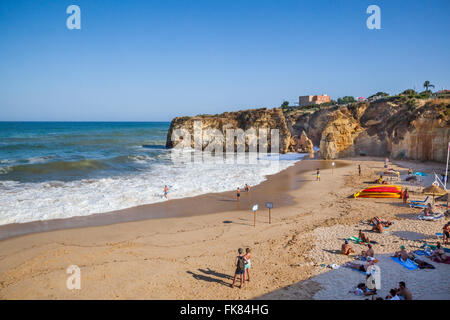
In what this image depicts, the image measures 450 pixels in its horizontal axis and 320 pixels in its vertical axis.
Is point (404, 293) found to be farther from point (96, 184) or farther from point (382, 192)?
point (96, 184)

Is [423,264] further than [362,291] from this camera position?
Yes

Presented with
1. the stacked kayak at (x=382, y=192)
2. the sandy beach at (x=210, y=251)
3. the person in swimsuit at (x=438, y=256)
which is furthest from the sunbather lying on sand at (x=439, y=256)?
the stacked kayak at (x=382, y=192)

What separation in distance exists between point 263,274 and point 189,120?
43.9m

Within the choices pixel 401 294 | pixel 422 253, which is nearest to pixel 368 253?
pixel 422 253

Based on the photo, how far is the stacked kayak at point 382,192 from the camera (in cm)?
1698

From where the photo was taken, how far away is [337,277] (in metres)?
8.35

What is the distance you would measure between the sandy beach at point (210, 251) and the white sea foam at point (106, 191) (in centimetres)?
147

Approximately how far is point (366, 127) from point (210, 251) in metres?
33.9

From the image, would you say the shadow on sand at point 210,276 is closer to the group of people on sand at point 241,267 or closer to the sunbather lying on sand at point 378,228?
the group of people on sand at point 241,267

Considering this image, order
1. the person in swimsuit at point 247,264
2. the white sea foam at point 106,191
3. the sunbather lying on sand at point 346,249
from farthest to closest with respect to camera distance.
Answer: the white sea foam at point 106,191
the sunbather lying on sand at point 346,249
the person in swimsuit at point 247,264

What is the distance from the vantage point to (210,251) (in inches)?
414
